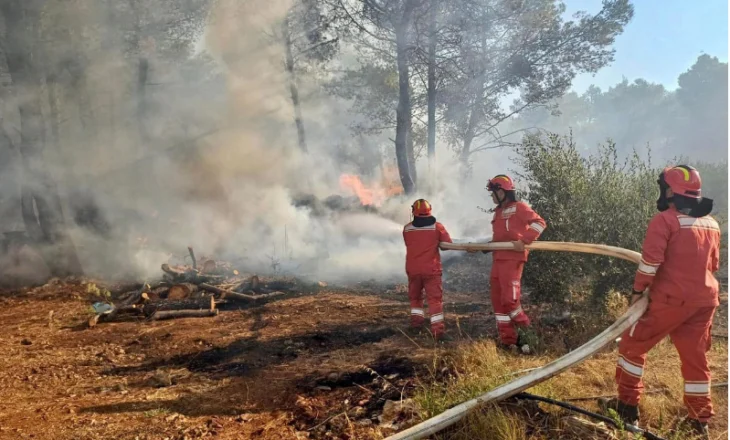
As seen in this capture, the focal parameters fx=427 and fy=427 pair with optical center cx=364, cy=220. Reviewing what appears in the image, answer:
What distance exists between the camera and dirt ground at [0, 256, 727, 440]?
357 cm

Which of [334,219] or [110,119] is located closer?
[334,219]

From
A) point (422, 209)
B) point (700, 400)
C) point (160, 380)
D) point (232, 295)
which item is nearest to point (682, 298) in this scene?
point (700, 400)

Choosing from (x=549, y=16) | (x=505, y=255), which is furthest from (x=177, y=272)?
(x=549, y=16)

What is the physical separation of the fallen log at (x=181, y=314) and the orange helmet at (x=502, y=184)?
512 cm

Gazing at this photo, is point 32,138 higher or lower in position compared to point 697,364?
higher

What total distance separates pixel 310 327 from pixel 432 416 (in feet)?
11.7

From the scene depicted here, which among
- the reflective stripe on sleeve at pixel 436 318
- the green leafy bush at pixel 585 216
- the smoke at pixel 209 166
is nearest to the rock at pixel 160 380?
the reflective stripe on sleeve at pixel 436 318

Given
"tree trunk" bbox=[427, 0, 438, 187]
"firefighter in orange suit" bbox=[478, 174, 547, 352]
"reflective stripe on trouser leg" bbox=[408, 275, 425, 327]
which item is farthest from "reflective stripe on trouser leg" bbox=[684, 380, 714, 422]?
"tree trunk" bbox=[427, 0, 438, 187]

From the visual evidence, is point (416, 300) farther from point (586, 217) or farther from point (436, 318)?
point (586, 217)

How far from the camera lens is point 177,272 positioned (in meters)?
9.41

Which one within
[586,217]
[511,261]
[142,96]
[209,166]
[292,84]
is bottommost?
[511,261]

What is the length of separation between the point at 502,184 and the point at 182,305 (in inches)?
233

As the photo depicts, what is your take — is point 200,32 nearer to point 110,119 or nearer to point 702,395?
point 110,119

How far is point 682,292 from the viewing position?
10.5 ft
